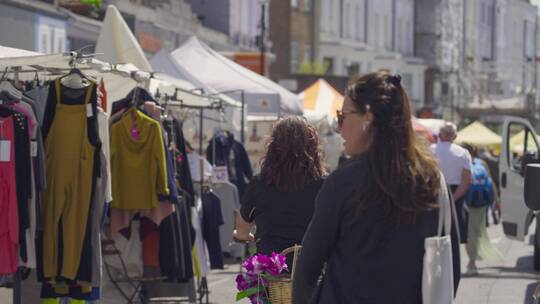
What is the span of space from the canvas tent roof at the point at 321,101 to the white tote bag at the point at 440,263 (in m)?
19.2

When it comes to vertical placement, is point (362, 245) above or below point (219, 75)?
below

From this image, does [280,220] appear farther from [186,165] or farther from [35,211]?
[186,165]

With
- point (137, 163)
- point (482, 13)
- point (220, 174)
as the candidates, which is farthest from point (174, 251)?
point (482, 13)

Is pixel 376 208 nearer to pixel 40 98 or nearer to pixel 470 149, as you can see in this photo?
pixel 40 98

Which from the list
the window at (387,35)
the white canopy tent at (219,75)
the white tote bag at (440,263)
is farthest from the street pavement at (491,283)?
the window at (387,35)

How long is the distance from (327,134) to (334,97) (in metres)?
0.77

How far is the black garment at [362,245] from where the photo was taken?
187 inches

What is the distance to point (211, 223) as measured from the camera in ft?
41.2

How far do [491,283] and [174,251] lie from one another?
529 centimetres

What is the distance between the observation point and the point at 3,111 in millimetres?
9117

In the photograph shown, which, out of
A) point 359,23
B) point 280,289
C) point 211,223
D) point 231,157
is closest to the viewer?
point 280,289

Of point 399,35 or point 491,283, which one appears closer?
point 491,283

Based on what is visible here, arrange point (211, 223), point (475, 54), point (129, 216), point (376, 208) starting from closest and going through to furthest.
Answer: point (376, 208) → point (129, 216) → point (211, 223) → point (475, 54)

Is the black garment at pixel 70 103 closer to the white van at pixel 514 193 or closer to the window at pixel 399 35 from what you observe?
the white van at pixel 514 193
